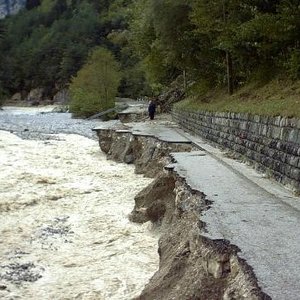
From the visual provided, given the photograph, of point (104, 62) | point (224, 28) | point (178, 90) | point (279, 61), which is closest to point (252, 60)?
point (224, 28)

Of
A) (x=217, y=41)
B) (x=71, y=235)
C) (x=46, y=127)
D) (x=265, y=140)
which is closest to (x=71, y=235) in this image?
(x=71, y=235)

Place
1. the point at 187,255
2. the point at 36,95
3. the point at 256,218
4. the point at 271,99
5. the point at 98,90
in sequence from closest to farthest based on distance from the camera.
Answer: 1. the point at 187,255
2. the point at 256,218
3. the point at 271,99
4. the point at 98,90
5. the point at 36,95

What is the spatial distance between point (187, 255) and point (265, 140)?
14.9 feet

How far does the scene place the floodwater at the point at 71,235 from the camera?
25.7 feet

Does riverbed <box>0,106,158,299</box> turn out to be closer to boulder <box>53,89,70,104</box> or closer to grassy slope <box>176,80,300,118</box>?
grassy slope <box>176,80,300,118</box>

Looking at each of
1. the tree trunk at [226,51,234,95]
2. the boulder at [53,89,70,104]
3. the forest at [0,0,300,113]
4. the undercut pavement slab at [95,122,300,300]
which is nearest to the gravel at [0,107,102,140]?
the forest at [0,0,300,113]

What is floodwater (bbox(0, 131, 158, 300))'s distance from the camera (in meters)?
7.85

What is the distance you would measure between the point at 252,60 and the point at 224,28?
196 centimetres

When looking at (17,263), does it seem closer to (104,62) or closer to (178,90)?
(178,90)

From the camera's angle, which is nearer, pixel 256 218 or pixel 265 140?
pixel 256 218

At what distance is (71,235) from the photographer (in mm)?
10594

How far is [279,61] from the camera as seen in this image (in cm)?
1546

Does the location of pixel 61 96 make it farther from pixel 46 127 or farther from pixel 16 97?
pixel 46 127

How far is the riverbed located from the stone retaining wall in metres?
2.85
